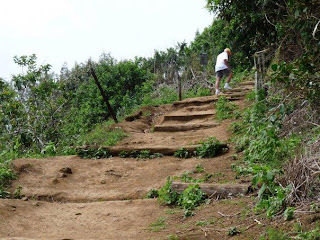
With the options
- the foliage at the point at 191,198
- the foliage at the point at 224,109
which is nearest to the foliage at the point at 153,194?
the foliage at the point at 191,198

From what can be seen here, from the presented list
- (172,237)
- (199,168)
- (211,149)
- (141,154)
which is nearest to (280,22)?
(211,149)

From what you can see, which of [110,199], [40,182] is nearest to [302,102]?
[110,199]

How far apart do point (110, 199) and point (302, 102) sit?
288 centimetres

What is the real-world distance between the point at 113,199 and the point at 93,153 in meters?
2.26

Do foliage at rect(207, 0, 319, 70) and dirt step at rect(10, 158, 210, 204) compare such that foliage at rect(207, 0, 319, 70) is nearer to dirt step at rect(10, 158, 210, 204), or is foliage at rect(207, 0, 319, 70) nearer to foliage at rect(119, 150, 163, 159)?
dirt step at rect(10, 158, 210, 204)

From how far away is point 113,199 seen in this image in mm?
5199

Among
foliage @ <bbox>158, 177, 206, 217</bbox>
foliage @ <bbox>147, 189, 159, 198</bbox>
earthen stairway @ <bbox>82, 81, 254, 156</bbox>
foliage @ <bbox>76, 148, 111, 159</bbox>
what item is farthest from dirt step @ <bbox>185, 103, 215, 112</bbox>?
foliage @ <bbox>158, 177, 206, 217</bbox>

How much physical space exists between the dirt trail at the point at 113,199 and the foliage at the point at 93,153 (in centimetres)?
17

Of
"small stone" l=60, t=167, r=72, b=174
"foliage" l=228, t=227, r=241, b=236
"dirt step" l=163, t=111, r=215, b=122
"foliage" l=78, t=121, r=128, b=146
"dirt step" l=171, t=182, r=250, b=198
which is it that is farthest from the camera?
"dirt step" l=163, t=111, r=215, b=122

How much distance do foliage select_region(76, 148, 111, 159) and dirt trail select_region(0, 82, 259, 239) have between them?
17 cm

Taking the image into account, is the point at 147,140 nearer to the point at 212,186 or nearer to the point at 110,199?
the point at 110,199

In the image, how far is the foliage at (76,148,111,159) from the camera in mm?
7258

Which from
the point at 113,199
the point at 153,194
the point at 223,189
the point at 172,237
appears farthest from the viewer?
the point at 113,199

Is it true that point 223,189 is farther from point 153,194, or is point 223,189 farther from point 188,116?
point 188,116
